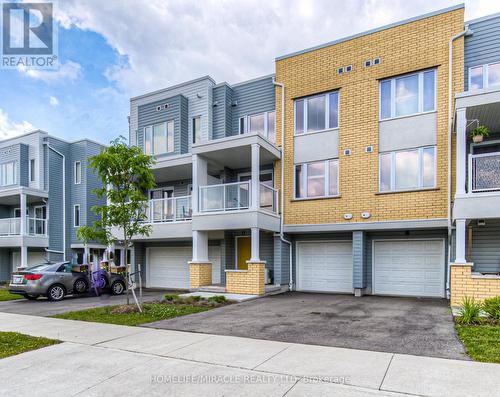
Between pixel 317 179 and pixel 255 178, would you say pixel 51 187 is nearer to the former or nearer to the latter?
pixel 255 178

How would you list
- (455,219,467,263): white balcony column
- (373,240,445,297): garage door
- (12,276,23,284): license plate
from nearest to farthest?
(455,219,467,263): white balcony column → (373,240,445,297): garage door → (12,276,23,284): license plate

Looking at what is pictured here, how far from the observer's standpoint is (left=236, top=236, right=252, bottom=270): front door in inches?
602

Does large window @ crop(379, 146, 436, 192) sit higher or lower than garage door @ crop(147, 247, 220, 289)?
higher

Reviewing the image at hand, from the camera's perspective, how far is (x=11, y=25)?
43.0 feet

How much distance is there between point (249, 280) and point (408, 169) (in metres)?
6.87

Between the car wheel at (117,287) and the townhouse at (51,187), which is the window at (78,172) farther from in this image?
the car wheel at (117,287)

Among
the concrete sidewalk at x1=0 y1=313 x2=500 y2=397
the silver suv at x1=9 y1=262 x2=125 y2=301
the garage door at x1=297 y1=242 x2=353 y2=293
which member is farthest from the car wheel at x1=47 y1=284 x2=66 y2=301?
the garage door at x1=297 y1=242 x2=353 y2=293

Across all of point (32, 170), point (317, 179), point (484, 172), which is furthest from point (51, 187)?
point (484, 172)

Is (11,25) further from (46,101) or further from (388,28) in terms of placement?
(388,28)

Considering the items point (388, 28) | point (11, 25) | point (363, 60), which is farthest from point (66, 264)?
point (388, 28)

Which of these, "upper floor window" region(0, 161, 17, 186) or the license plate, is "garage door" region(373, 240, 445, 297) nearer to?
the license plate

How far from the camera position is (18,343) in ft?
21.5

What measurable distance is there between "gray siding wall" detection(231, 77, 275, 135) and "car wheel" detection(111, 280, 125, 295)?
8.20 m

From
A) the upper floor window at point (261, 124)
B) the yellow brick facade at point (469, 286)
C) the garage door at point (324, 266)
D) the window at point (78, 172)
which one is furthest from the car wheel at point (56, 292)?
the yellow brick facade at point (469, 286)
